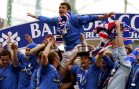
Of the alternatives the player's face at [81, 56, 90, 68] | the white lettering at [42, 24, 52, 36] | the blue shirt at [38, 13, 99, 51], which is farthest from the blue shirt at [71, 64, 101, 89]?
the white lettering at [42, 24, 52, 36]

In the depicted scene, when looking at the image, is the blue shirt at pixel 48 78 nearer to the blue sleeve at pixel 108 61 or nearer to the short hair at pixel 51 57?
the short hair at pixel 51 57

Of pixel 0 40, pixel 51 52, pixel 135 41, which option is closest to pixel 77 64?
pixel 51 52

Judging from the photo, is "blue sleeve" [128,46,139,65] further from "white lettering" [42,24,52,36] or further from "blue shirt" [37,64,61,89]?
"white lettering" [42,24,52,36]

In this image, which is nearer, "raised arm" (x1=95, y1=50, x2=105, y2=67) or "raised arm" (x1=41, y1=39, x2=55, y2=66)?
"raised arm" (x1=95, y1=50, x2=105, y2=67)

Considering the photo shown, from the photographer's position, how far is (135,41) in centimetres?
952

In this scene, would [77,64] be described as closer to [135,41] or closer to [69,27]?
[69,27]

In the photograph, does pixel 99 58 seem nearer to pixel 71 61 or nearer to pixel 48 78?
pixel 48 78

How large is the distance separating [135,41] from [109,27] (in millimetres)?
3441

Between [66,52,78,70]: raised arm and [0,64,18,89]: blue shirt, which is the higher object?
[66,52,78,70]: raised arm

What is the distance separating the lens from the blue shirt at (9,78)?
7.32 m

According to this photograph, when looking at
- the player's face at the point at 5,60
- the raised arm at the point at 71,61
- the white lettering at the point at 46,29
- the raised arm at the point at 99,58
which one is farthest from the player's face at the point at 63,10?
the white lettering at the point at 46,29

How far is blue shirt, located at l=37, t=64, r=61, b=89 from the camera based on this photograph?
6.20m

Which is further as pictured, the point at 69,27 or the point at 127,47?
the point at 69,27

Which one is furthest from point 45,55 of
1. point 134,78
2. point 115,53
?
point 134,78
